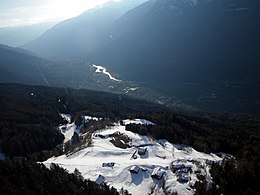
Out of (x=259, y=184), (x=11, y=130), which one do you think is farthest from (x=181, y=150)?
(x=11, y=130)

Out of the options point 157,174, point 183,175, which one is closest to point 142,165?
point 157,174

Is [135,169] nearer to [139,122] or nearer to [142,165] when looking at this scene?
[142,165]

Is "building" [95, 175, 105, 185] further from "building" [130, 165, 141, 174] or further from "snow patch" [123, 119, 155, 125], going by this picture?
"snow patch" [123, 119, 155, 125]

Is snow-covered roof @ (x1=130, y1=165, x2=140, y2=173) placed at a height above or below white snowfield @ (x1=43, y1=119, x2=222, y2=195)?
above

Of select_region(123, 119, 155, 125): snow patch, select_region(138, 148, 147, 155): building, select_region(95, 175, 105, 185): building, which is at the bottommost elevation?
select_region(123, 119, 155, 125): snow patch

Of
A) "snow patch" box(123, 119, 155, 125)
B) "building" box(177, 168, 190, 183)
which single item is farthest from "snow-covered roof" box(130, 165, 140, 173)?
"snow patch" box(123, 119, 155, 125)

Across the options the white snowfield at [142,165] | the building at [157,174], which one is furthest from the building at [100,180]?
the building at [157,174]

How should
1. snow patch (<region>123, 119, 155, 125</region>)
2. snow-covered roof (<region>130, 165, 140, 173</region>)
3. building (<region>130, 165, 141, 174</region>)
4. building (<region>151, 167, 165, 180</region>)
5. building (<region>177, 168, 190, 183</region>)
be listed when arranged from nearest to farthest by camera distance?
building (<region>177, 168, 190, 183</region>) → building (<region>151, 167, 165, 180</region>) → building (<region>130, 165, 141, 174</region>) → snow-covered roof (<region>130, 165, 140, 173</region>) → snow patch (<region>123, 119, 155, 125</region>)

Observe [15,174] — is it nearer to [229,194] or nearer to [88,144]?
[88,144]

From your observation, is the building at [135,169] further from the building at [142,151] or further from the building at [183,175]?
the building at [142,151]
